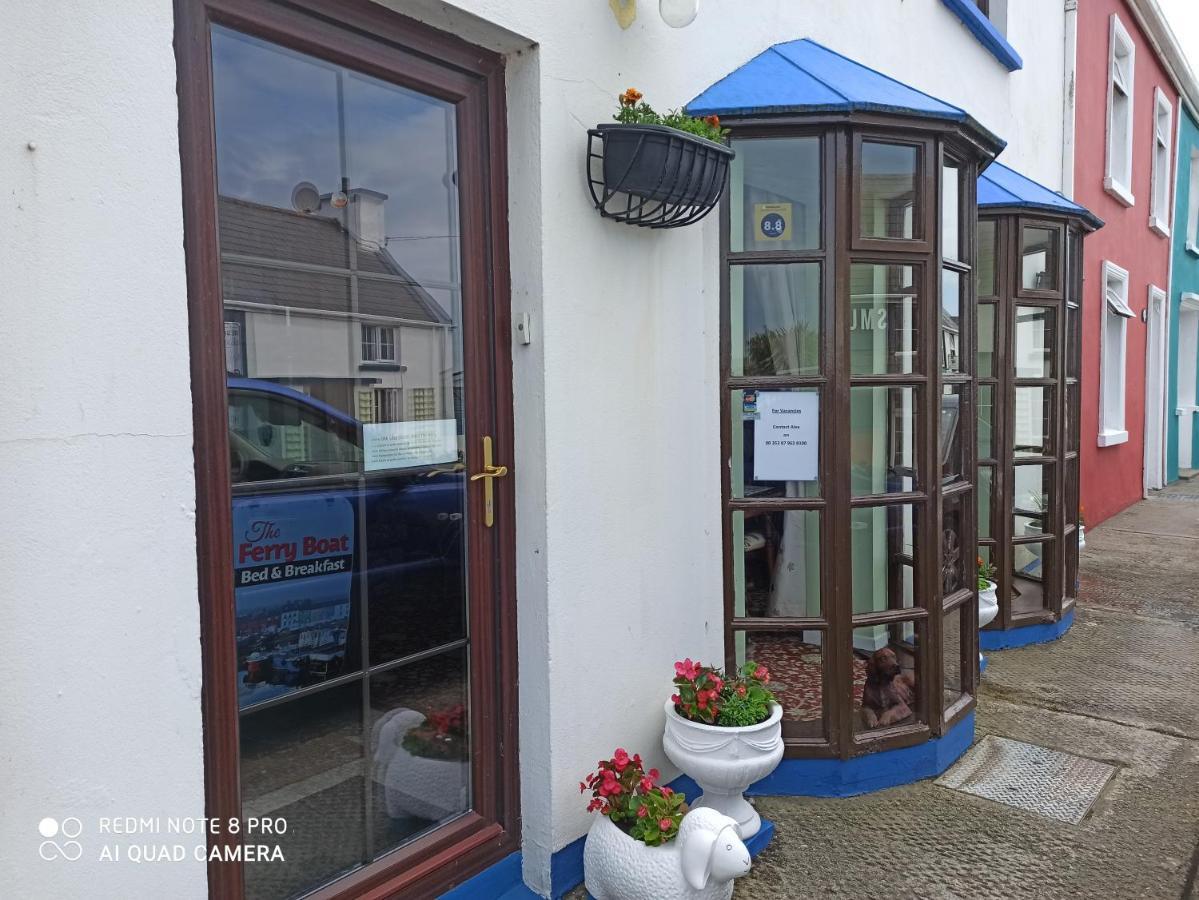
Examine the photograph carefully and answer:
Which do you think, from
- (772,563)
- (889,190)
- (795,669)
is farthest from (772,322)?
(795,669)

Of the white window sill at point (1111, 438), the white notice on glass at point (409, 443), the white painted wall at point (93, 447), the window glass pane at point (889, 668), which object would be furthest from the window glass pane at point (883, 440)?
the white window sill at point (1111, 438)

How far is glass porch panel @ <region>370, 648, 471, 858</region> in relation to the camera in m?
2.31

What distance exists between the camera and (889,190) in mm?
3195

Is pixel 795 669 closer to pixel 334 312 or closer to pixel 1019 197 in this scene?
pixel 334 312

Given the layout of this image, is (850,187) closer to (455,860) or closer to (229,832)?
(455,860)

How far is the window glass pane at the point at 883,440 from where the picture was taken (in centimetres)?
331

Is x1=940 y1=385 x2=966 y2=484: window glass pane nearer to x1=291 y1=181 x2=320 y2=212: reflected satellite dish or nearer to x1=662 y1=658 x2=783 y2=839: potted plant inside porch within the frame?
x1=662 y1=658 x2=783 y2=839: potted plant inside porch

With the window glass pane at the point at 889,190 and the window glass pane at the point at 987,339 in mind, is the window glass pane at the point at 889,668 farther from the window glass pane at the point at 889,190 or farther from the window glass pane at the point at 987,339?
the window glass pane at the point at 987,339

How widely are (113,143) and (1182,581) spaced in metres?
7.32

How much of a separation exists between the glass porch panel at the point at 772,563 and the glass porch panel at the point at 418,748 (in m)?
1.23

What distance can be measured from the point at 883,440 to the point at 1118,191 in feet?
22.8

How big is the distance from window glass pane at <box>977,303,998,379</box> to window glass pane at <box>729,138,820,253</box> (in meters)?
2.14

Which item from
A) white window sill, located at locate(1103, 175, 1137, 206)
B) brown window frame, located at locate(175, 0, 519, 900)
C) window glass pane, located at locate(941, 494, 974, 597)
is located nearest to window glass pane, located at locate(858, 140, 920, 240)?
window glass pane, located at locate(941, 494, 974, 597)

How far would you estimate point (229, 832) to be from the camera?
6.35 feet
